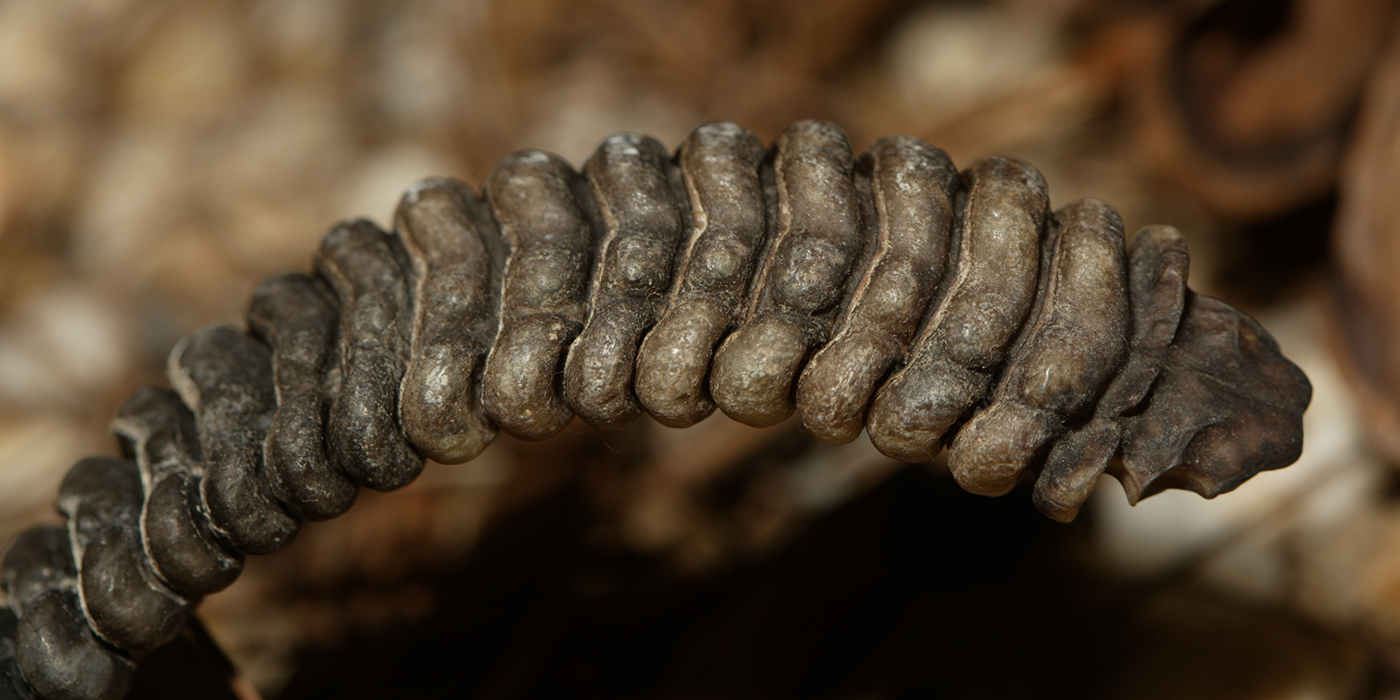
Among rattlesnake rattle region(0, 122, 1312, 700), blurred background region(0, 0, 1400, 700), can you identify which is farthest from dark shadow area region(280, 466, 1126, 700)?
rattlesnake rattle region(0, 122, 1312, 700)

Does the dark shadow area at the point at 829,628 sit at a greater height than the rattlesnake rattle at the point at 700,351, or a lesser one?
lesser

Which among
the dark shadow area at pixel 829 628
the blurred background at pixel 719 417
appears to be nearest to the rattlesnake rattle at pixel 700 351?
the blurred background at pixel 719 417

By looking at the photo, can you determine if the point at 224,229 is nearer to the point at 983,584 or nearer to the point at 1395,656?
the point at 983,584

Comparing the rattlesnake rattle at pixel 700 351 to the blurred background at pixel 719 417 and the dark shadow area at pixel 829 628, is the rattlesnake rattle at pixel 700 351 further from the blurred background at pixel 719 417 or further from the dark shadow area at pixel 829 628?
the dark shadow area at pixel 829 628

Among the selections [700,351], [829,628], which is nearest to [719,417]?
[829,628]

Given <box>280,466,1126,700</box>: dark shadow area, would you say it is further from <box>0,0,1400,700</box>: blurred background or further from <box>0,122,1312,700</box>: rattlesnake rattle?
<box>0,122,1312,700</box>: rattlesnake rattle

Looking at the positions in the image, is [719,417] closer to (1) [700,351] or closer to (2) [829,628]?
(2) [829,628]
